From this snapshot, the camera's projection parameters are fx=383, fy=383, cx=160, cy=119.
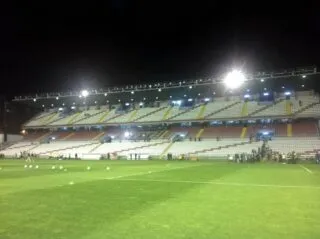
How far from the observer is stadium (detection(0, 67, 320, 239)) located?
10070 mm

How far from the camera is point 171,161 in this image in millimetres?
59562

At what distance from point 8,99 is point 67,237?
88.7 meters

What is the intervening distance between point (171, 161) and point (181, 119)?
21568 mm

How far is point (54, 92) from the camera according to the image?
8594 centimetres

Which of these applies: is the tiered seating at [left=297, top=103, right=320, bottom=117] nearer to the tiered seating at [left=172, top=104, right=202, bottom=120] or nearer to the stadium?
the stadium

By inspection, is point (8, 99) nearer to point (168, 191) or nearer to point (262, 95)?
point (262, 95)

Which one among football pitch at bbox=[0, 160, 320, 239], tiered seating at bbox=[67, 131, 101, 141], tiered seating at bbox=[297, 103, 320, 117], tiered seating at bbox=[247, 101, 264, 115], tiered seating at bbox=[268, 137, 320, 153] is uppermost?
tiered seating at bbox=[247, 101, 264, 115]

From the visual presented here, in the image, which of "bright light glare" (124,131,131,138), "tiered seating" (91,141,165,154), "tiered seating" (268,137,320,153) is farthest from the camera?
"bright light glare" (124,131,131,138)

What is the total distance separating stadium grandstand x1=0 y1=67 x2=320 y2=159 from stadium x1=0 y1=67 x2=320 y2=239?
273 mm

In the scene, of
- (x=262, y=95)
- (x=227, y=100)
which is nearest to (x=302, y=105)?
(x=262, y=95)

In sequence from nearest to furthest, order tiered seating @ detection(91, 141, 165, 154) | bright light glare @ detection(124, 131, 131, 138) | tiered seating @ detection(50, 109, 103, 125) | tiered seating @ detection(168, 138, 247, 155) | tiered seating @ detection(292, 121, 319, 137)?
tiered seating @ detection(292, 121, 319, 137) → tiered seating @ detection(168, 138, 247, 155) → tiered seating @ detection(91, 141, 165, 154) → bright light glare @ detection(124, 131, 131, 138) → tiered seating @ detection(50, 109, 103, 125)

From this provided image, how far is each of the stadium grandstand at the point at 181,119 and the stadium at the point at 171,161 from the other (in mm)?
273

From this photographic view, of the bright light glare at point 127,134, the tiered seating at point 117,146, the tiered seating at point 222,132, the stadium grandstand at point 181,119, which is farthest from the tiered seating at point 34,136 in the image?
the tiered seating at point 222,132

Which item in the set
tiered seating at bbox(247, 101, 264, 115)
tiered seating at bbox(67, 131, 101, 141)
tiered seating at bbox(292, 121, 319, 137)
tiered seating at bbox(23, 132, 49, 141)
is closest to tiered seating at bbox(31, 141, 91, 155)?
tiered seating at bbox(67, 131, 101, 141)
